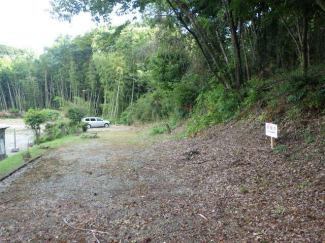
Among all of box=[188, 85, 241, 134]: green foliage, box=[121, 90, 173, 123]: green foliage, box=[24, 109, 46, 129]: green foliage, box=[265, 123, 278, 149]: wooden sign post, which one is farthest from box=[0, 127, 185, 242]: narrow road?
box=[121, 90, 173, 123]: green foliage

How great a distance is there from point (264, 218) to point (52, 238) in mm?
2858

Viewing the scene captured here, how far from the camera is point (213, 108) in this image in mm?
10805

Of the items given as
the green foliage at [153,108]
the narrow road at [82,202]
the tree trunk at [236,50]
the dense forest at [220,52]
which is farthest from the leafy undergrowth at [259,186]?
the green foliage at [153,108]

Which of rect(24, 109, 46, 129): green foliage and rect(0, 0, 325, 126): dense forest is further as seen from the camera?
rect(24, 109, 46, 129): green foliage

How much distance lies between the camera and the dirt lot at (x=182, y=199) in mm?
3285

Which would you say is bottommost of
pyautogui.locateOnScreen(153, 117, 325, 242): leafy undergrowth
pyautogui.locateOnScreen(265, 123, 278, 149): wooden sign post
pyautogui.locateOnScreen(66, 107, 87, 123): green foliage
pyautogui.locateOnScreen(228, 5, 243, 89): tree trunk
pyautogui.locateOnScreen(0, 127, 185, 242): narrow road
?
pyautogui.locateOnScreen(0, 127, 185, 242): narrow road

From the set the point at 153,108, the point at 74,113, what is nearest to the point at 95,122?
the point at 74,113

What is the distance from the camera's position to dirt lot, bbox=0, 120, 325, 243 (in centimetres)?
329

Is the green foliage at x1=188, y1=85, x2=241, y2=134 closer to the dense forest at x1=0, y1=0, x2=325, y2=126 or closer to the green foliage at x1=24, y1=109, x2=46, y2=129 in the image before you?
Answer: the dense forest at x1=0, y1=0, x2=325, y2=126

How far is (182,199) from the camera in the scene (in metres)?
4.52

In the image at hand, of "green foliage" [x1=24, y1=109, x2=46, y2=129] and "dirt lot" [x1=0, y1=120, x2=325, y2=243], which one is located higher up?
"green foliage" [x1=24, y1=109, x2=46, y2=129]

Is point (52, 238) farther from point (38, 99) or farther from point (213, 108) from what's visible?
point (38, 99)

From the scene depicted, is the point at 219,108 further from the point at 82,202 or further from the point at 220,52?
the point at 82,202

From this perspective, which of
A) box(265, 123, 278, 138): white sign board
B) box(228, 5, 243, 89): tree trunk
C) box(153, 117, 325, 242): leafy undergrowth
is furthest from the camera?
box(228, 5, 243, 89): tree trunk
